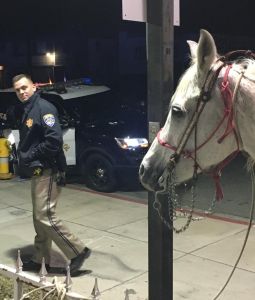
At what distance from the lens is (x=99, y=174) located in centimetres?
943

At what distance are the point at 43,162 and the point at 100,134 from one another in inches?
173

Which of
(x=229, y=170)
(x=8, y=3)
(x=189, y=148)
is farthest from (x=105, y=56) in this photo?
(x=189, y=148)

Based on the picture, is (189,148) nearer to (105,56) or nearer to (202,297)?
(202,297)

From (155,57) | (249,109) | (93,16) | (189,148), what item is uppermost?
(93,16)

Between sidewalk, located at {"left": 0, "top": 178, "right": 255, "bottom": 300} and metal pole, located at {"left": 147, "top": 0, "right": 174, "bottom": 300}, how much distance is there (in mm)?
1084

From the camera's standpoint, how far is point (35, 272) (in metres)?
5.42

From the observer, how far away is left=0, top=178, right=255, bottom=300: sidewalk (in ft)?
16.3

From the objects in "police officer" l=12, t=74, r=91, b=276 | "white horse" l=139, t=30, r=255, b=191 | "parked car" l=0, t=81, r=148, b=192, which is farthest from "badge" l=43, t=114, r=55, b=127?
"parked car" l=0, t=81, r=148, b=192

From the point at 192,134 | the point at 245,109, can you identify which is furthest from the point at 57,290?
the point at 245,109

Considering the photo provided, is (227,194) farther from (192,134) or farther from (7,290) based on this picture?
(192,134)

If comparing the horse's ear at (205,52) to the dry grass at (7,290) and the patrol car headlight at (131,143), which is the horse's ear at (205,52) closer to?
the dry grass at (7,290)

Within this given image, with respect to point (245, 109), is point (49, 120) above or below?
below

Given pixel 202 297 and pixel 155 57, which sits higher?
pixel 155 57

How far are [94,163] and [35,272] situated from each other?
4233mm
